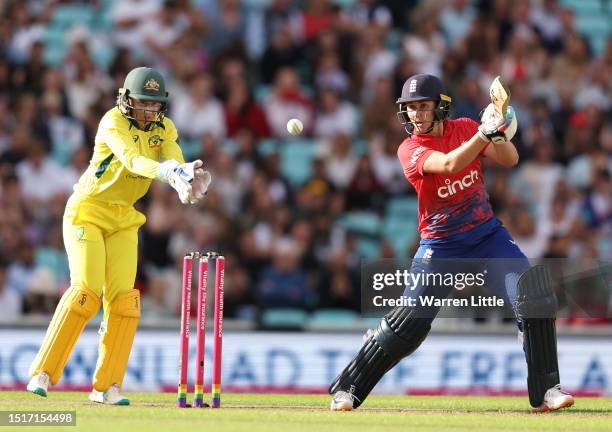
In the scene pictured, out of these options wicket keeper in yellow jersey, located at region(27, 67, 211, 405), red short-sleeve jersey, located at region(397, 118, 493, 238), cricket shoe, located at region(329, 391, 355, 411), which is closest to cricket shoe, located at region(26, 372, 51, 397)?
wicket keeper in yellow jersey, located at region(27, 67, 211, 405)

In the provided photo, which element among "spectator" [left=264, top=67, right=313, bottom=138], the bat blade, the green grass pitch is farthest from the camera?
"spectator" [left=264, top=67, right=313, bottom=138]

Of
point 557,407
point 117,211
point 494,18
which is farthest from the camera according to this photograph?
point 494,18

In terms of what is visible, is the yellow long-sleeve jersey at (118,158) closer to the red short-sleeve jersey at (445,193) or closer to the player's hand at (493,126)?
the red short-sleeve jersey at (445,193)

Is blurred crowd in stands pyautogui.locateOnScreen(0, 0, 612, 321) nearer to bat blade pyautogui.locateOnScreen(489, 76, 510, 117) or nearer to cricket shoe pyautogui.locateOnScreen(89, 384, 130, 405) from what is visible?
cricket shoe pyautogui.locateOnScreen(89, 384, 130, 405)

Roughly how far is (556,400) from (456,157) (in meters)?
1.54

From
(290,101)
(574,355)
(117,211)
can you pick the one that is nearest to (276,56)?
(290,101)

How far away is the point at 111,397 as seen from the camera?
8.03m

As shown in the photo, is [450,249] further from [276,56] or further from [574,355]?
[276,56]

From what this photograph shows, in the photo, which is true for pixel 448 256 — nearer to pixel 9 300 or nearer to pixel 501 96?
pixel 501 96

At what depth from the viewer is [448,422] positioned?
7.03 meters

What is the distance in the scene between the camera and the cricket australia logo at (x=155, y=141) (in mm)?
8062

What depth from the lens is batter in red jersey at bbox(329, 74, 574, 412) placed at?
7523mm

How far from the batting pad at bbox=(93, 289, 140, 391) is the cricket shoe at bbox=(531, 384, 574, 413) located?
256 cm

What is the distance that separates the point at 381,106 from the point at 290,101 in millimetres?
974
